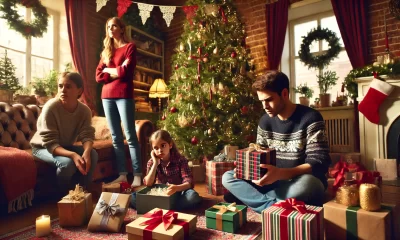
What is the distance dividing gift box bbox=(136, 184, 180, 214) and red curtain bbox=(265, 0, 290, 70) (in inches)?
125

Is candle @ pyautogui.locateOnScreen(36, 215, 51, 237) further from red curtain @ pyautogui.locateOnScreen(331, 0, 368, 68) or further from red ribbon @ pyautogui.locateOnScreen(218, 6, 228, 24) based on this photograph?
red curtain @ pyautogui.locateOnScreen(331, 0, 368, 68)

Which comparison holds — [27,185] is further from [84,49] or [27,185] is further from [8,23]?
[84,49]

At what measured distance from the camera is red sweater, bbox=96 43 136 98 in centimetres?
248

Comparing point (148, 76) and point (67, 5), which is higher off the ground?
point (67, 5)

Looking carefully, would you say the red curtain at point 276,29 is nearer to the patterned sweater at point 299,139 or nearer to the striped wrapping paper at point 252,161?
the patterned sweater at point 299,139

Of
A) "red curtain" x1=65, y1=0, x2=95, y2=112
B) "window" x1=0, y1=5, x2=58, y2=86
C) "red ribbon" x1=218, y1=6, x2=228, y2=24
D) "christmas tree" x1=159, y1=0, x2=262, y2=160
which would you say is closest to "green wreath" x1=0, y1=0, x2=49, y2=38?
"window" x1=0, y1=5, x2=58, y2=86

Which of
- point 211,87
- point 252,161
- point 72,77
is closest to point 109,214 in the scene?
point 252,161

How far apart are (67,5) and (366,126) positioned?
4.41 m

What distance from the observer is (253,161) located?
62.7 inches

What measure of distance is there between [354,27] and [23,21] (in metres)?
4.33

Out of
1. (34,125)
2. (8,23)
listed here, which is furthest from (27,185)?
(8,23)

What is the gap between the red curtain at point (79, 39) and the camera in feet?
13.2

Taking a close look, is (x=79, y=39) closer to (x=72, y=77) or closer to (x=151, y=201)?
(x=72, y=77)

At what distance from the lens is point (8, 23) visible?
3.36 meters
